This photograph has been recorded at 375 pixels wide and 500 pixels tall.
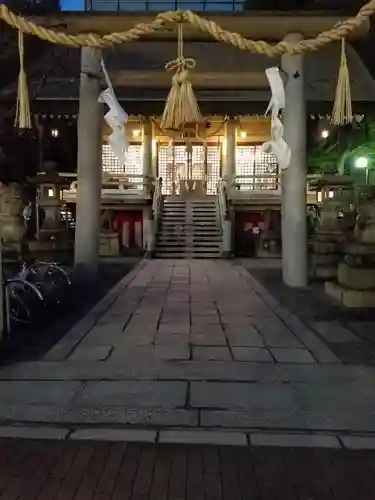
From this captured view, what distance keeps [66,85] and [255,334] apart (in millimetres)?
12154

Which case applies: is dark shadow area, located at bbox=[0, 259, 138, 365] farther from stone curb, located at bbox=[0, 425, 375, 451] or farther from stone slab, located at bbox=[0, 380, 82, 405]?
stone curb, located at bbox=[0, 425, 375, 451]

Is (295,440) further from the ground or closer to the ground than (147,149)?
closer to the ground

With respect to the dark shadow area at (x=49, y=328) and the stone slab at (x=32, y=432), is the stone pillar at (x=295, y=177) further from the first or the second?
the stone slab at (x=32, y=432)

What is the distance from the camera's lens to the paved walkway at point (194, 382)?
4.34m

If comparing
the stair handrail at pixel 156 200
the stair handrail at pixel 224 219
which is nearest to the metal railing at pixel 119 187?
the stair handrail at pixel 156 200

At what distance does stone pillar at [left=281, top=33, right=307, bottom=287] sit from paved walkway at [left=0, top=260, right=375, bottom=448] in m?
3.88

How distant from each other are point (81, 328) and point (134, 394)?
3017mm

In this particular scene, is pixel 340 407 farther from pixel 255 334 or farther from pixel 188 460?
pixel 255 334

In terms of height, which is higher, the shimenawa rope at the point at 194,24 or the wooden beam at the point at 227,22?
the wooden beam at the point at 227,22

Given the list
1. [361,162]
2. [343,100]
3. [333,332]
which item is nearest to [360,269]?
[333,332]

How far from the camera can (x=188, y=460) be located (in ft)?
12.1

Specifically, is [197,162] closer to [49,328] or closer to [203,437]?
[49,328]

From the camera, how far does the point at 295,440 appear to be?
13.3ft

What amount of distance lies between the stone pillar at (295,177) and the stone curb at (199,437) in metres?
8.76
